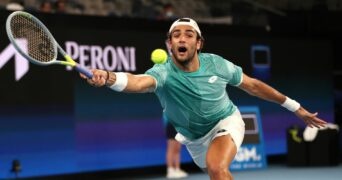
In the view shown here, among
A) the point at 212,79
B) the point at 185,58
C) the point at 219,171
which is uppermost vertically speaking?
the point at 185,58

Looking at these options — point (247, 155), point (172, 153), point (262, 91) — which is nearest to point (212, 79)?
point (262, 91)

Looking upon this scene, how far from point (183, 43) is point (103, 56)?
5.27 meters

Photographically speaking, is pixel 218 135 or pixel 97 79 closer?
pixel 97 79

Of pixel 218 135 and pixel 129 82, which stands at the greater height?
pixel 129 82

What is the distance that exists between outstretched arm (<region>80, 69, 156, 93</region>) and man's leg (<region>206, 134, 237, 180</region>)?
2.28 feet

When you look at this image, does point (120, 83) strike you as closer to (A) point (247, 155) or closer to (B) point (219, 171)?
(B) point (219, 171)

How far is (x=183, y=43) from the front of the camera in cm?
501

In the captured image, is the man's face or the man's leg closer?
the man's leg

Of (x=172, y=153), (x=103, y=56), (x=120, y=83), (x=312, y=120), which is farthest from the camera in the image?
(x=172, y=153)

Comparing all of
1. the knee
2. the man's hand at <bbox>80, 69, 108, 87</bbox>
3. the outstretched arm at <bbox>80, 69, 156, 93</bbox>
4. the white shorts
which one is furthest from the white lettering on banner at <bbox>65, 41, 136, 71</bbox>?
the man's hand at <bbox>80, 69, 108, 87</bbox>

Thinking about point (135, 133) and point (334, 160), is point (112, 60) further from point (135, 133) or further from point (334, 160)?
point (334, 160)

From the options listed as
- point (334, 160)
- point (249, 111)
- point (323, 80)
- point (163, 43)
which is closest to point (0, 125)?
point (163, 43)

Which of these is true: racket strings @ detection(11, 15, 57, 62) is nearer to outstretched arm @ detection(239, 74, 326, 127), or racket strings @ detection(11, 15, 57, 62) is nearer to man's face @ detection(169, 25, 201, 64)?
man's face @ detection(169, 25, 201, 64)

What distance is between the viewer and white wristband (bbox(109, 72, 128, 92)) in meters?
4.36
